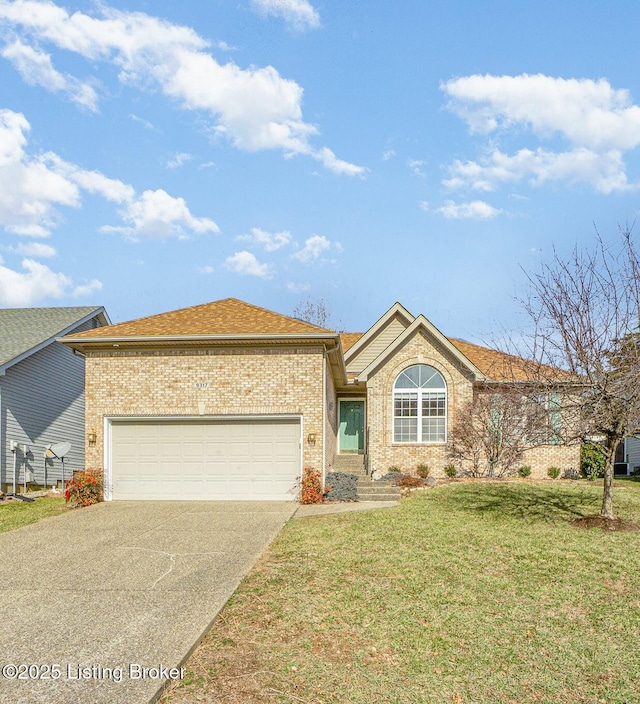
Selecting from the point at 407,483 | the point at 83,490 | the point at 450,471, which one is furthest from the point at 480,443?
the point at 83,490

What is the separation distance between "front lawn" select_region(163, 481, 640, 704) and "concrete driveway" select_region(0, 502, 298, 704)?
1.03 feet

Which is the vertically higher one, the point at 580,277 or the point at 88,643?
the point at 580,277

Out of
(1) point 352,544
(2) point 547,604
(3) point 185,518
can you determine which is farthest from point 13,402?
(2) point 547,604

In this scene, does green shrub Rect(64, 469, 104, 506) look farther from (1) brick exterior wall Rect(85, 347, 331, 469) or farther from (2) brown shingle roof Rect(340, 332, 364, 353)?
(2) brown shingle roof Rect(340, 332, 364, 353)

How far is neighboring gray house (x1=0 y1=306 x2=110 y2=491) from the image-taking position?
19.5 m

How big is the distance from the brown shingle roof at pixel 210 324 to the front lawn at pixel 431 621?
6362 millimetres

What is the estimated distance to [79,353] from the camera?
17406 millimetres

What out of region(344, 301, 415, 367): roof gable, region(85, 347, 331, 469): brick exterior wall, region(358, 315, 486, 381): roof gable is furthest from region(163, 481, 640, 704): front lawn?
region(344, 301, 415, 367): roof gable

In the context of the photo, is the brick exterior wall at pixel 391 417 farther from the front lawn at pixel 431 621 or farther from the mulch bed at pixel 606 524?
the front lawn at pixel 431 621

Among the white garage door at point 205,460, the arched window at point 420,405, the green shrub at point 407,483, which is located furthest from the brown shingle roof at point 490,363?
the white garage door at point 205,460

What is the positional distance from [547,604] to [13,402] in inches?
678

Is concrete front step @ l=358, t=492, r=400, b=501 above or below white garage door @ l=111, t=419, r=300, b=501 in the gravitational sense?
below

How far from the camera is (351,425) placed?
24406 mm

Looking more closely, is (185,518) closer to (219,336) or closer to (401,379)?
(219,336)
